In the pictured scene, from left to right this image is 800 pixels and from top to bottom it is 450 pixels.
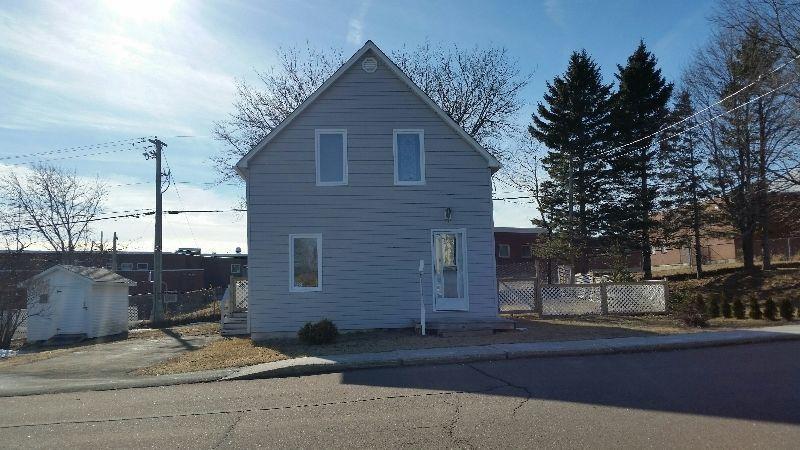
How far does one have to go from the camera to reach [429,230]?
17328 millimetres

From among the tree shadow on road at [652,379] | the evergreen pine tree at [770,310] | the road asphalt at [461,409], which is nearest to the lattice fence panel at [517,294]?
the evergreen pine tree at [770,310]

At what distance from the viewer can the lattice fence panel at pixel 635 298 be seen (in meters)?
20.0

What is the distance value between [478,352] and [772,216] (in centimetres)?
2526

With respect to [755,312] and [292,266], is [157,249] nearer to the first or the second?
[292,266]

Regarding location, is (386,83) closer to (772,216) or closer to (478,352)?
(478,352)

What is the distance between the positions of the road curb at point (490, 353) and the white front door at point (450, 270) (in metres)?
A: 3.89

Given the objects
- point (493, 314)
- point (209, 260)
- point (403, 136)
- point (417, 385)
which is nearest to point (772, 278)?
point (493, 314)

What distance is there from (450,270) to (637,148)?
23214 millimetres

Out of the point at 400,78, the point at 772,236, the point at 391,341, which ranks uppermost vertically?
the point at 400,78

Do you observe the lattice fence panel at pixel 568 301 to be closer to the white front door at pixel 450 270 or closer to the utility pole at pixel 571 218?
the white front door at pixel 450 270

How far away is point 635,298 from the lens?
2011 centimetres

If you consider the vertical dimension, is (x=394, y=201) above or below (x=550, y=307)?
above

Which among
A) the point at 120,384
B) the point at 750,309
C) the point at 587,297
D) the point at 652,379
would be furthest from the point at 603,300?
the point at 120,384

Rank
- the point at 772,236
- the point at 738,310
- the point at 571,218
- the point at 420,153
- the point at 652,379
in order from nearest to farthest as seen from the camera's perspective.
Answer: the point at 652,379, the point at 420,153, the point at 738,310, the point at 772,236, the point at 571,218
